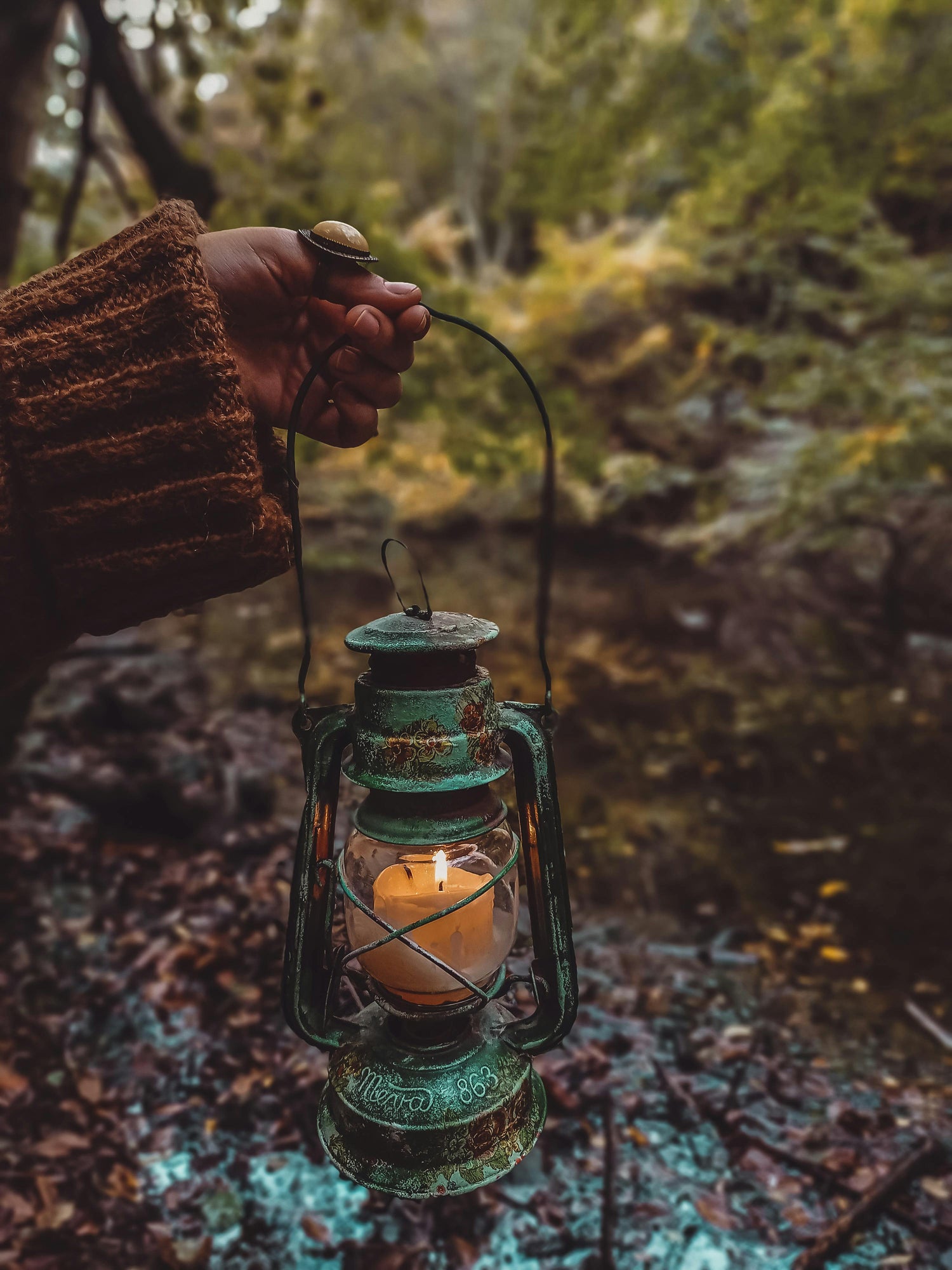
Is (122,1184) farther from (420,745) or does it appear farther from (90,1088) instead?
(420,745)

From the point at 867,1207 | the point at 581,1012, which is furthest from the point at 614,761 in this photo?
the point at 867,1207

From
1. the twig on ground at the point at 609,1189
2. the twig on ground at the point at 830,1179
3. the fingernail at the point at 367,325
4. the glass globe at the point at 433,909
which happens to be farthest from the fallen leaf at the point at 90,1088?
the fingernail at the point at 367,325

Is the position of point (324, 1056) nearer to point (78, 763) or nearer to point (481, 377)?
point (78, 763)

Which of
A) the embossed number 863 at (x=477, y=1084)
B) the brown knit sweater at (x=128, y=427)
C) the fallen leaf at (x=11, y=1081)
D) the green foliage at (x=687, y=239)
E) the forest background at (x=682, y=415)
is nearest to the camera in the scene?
the brown knit sweater at (x=128, y=427)

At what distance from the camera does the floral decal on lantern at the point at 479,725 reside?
1.12 meters

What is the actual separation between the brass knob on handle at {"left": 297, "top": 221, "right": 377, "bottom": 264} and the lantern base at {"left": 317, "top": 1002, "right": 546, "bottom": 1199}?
1192mm

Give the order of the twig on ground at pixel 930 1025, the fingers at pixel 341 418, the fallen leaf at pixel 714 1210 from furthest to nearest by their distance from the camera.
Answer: the twig on ground at pixel 930 1025
the fallen leaf at pixel 714 1210
the fingers at pixel 341 418

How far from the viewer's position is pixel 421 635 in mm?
1099

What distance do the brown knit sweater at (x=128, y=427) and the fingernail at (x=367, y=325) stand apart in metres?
0.19

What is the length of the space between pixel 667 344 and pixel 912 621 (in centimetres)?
701

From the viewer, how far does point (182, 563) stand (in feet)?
3.63

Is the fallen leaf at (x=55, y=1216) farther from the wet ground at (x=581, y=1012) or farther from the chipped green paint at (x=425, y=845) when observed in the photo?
the chipped green paint at (x=425, y=845)

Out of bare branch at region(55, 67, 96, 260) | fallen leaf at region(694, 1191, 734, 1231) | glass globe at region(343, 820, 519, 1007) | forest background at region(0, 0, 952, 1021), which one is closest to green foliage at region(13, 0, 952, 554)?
forest background at region(0, 0, 952, 1021)

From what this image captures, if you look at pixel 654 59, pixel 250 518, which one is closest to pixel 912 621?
pixel 654 59
